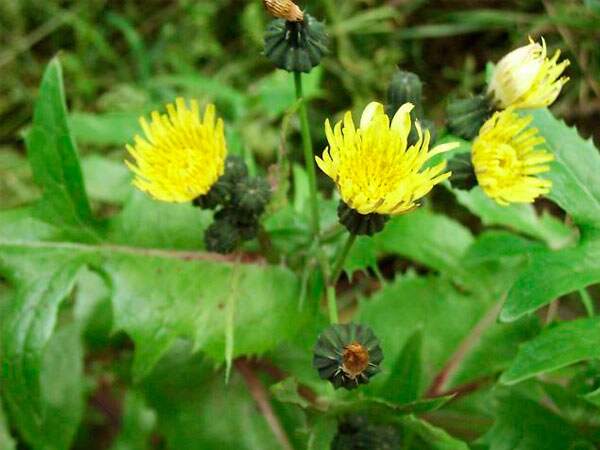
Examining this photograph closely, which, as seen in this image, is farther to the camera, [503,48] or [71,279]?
[503,48]

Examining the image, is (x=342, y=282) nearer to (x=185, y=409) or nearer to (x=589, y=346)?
(x=185, y=409)

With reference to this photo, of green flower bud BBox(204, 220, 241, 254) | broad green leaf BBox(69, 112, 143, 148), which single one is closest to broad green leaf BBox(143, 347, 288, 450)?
green flower bud BBox(204, 220, 241, 254)

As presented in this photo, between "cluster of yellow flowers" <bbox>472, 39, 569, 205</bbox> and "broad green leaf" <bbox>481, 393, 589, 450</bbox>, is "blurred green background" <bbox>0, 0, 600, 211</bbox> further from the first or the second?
"broad green leaf" <bbox>481, 393, 589, 450</bbox>

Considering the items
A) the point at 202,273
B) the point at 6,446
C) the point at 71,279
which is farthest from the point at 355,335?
the point at 6,446

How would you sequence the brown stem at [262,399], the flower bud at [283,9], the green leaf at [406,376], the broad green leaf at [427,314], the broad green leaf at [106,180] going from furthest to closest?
the broad green leaf at [106,180]
the broad green leaf at [427,314]
the brown stem at [262,399]
the green leaf at [406,376]
the flower bud at [283,9]

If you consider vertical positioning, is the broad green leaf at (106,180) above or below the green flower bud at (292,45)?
below

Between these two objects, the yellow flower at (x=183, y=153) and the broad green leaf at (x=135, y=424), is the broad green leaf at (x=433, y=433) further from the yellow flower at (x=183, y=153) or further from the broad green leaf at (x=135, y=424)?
the broad green leaf at (x=135, y=424)

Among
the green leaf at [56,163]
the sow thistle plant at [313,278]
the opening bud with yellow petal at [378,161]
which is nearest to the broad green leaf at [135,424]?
the sow thistle plant at [313,278]

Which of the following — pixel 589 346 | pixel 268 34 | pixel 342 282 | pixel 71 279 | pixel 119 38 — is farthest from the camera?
pixel 119 38
